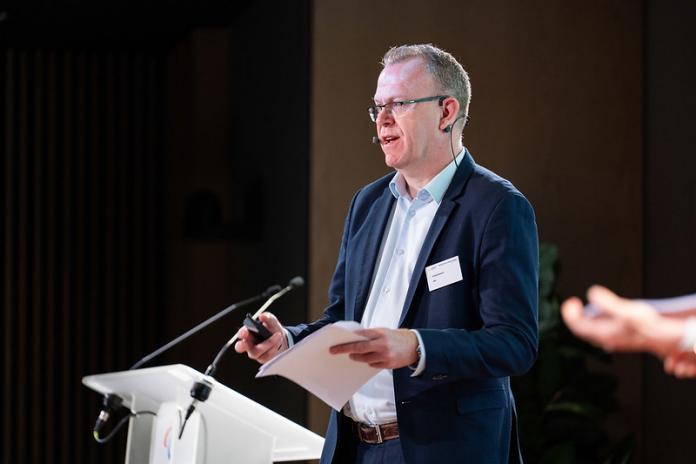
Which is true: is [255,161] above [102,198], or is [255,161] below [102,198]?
above

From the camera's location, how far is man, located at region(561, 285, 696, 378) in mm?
1147

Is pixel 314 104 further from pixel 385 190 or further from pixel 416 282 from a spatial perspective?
pixel 416 282

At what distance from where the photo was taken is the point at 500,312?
203 cm

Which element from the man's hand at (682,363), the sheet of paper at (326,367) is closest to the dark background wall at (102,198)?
the sheet of paper at (326,367)

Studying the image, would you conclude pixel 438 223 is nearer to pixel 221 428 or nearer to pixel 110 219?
pixel 221 428

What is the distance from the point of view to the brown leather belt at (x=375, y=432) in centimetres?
215

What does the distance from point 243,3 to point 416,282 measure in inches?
162

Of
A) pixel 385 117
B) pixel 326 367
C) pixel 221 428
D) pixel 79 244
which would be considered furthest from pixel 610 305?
pixel 79 244

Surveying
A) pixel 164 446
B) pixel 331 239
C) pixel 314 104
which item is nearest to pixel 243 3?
pixel 314 104

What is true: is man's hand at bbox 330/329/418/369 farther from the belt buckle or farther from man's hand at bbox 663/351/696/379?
man's hand at bbox 663/351/696/379

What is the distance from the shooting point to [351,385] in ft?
6.63

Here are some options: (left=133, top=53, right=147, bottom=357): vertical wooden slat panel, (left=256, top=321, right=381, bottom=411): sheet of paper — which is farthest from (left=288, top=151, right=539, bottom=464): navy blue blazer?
(left=133, top=53, right=147, bottom=357): vertical wooden slat panel

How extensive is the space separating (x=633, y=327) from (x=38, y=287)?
6.26m

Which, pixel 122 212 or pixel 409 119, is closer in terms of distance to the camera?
pixel 409 119
